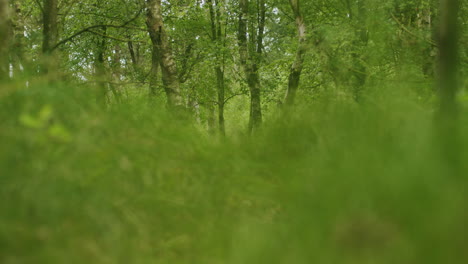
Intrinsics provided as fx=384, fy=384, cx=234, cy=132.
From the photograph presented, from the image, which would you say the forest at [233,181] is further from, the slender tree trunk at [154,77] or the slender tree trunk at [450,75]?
the slender tree trunk at [154,77]

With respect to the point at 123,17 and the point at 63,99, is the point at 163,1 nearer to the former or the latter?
the point at 123,17

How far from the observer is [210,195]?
8.77 ft

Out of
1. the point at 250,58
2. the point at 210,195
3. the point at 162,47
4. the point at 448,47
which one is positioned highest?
the point at 250,58

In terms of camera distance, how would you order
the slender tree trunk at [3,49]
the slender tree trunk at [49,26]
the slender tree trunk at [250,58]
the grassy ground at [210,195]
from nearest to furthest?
the grassy ground at [210,195] → the slender tree trunk at [3,49] → the slender tree trunk at [49,26] → the slender tree trunk at [250,58]

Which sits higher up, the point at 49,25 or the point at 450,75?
the point at 49,25

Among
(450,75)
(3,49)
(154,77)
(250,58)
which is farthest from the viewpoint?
(250,58)

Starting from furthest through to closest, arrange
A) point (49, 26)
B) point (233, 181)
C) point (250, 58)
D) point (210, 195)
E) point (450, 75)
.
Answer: point (250, 58) < point (49, 26) < point (233, 181) < point (210, 195) < point (450, 75)

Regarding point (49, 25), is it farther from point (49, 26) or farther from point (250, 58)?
point (250, 58)

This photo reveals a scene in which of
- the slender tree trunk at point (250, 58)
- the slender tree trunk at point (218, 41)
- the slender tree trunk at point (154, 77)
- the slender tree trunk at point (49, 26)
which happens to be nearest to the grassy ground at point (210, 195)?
the slender tree trunk at point (49, 26)

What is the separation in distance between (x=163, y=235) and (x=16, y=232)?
812 millimetres

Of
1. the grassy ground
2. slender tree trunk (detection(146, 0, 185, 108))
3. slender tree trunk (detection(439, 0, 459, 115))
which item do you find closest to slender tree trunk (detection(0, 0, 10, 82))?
the grassy ground

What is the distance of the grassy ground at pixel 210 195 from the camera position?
5.70 feet

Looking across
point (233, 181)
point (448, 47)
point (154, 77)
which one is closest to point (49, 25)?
point (233, 181)

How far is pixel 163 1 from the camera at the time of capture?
12.1 metres
